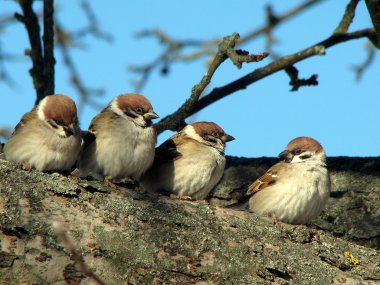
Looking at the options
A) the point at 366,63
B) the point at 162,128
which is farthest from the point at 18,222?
the point at 366,63

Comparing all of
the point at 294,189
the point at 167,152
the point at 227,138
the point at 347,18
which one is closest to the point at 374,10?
the point at 347,18

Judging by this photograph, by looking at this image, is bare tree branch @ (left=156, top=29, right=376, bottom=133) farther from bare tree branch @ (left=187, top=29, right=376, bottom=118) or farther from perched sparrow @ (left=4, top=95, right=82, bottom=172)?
perched sparrow @ (left=4, top=95, right=82, bottom=172)

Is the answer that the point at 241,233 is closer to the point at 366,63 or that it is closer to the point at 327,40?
the point at 327,40

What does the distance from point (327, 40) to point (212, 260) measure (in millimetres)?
2765

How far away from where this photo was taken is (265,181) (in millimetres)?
5469

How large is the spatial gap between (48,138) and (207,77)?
4.25ft

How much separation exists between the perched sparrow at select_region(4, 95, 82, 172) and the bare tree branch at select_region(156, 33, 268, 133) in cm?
83

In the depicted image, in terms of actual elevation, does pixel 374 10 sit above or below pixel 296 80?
above

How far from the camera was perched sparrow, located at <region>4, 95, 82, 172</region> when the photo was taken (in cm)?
463

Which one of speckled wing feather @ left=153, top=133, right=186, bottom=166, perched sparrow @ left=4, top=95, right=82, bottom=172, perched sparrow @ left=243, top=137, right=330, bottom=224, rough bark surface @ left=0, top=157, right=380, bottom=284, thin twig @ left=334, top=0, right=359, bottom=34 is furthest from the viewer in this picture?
speckled wing feather @ left=153, top=133, right=186, bottom=166

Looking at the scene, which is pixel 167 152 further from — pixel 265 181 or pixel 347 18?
pixel 347 18

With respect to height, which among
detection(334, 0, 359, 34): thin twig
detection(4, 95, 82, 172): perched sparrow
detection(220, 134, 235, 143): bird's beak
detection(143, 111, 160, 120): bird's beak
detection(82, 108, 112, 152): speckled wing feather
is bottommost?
detection(4, 95, 82, 172): perched sparrow

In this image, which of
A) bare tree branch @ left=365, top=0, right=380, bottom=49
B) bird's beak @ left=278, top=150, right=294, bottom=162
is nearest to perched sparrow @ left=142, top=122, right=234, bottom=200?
bird's beak @ left=278, top=150, right=294, bottom=162

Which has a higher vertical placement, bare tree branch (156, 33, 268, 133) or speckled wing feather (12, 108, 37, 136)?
bare tree branch (156, 33, 268, 133)
